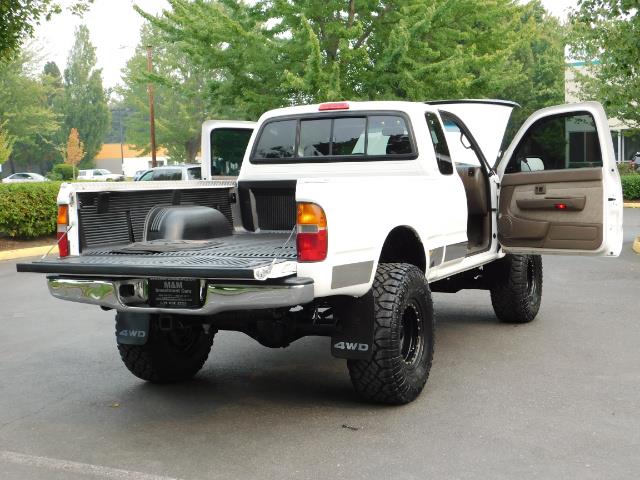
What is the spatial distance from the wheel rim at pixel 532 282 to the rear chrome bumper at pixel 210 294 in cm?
429

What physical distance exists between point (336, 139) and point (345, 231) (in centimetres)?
209

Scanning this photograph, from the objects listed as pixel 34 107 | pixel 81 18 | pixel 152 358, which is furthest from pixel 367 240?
pixel 34 107

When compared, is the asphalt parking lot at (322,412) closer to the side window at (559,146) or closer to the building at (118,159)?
the side window at (559,146)

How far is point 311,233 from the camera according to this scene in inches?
182

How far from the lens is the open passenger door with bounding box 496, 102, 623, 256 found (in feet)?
23.0

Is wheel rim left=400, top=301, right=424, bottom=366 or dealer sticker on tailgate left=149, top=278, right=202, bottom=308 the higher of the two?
dealer sticker on tailgate left=149, top=278, right=202, bottom=308

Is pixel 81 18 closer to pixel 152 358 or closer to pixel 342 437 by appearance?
pixel 152 358

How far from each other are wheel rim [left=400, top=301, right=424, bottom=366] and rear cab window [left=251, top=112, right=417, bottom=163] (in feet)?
4.31

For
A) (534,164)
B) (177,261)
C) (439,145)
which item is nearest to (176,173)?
(534,164)

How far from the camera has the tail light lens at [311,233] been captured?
15.1ft

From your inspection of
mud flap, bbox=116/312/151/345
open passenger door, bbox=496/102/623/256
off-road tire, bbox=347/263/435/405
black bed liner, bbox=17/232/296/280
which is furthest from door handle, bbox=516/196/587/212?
mud flap, bbox=116/312/151/345

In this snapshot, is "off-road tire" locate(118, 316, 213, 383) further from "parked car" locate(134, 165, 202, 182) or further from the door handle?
"parked car" locate(134, 165, 202, 182)

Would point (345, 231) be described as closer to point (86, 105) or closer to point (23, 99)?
point (23, 99)

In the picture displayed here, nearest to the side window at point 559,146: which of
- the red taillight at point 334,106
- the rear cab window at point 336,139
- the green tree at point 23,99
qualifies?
the rear cab window at point 336,139
